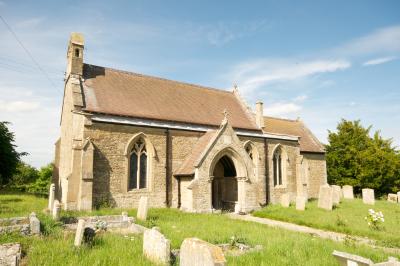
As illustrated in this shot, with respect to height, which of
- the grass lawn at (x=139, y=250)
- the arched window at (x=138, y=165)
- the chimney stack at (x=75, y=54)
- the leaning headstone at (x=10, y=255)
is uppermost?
the chimney stack at (x=75, y=54)

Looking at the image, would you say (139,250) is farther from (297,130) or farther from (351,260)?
(297,130)

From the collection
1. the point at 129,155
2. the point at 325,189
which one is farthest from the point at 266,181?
the point at 129,155

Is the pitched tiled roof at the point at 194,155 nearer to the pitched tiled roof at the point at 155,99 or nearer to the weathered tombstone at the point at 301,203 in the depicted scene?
the pitched tiled roof at the point at 155,99

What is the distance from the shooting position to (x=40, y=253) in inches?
294

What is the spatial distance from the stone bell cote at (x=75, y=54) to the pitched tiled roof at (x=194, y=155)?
8575 mm

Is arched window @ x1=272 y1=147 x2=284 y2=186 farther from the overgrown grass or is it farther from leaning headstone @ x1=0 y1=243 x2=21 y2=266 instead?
leaning headstone @ x1=0 y1=243 x2=21 y2=266

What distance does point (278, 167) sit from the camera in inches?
982

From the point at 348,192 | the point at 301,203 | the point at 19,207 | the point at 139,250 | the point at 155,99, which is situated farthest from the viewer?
the point at 348,192

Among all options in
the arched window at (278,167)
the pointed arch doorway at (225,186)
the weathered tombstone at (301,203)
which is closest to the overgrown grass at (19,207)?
the pointed arch doorway at (225,186)

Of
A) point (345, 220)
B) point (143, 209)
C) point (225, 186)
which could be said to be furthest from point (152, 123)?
point (345, 220)

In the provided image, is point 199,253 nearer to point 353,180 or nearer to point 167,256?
point 167,256

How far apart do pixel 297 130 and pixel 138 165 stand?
60.0ft

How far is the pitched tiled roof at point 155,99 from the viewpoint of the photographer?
18.7m

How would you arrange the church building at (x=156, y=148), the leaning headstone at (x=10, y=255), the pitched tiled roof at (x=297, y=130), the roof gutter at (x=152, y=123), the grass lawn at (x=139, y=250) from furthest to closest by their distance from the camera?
the pitched tiled roof at (x=297, y=130) < the roof gutter at (x=152, y=123) < the church building at (x=156, y=148) < the grass lawn at (x=139, y=250) < the leaning headstone at (x=10, y=255)
